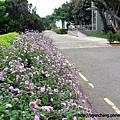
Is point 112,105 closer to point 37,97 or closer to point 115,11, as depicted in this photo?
point 37,97

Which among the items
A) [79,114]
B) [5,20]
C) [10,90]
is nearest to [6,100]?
[10,90]

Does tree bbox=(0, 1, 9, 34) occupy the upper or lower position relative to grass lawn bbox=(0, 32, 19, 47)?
upper

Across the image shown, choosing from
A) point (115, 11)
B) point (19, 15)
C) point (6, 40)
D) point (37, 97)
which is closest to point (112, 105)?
point (37, 97)

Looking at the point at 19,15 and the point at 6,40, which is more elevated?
the point at 19,15

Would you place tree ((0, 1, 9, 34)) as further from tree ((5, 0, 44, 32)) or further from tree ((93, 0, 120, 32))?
tree ((93, 0, 120, 32))

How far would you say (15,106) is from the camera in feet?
7.50

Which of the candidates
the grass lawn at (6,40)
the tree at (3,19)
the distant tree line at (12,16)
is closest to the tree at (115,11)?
the distant tree line at (12,16)

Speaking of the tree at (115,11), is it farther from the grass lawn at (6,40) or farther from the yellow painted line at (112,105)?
the yellow painted line at (112,105)

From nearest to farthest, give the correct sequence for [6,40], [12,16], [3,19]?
[6,40], [3,19], [12,16]

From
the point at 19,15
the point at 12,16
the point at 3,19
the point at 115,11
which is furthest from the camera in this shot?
the point at 115,11

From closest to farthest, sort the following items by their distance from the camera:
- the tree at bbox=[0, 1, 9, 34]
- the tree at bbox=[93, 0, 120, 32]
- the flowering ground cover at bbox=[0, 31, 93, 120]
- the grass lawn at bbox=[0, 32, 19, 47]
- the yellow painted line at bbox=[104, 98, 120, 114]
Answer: the flowering ground cover at bbox=[0, 31, 93, 120] < the yellow painted line at bbox=[104, 98, 120, 114] < the grass lawn at bbox=[0, 32, 19, 47] < the tree at bbox=[0, 1, 9, 34] < the tree at bbox=[93, 0, 120, 32]

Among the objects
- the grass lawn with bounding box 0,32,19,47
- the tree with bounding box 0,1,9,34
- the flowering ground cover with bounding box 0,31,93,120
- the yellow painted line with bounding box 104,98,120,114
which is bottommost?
the yellow painted line with bounding box 104,98,120,114

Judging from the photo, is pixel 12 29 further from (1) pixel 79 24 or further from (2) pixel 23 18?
(1) pixel 79 24

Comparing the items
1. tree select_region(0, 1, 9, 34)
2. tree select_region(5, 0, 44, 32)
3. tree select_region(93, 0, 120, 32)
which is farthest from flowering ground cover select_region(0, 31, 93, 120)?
tree select_region(93, 0, 120, 32)
